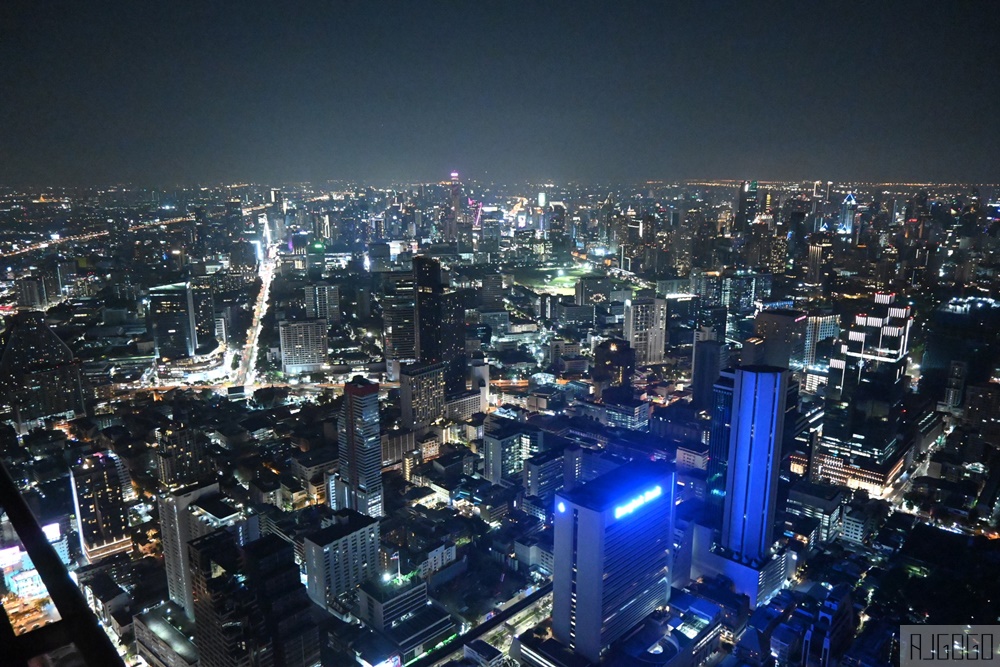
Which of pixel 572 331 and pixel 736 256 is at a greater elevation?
pixel 736 256

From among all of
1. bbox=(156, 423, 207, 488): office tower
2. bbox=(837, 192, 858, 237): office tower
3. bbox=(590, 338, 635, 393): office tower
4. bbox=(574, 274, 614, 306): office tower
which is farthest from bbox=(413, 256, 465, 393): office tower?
bbox=(837, 192, 858, 237): office tower

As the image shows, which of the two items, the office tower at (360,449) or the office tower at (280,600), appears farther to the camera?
the office tower at (360,449)

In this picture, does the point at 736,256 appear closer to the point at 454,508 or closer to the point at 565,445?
the point at 565,445

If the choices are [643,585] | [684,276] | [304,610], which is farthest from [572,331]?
[304,610]

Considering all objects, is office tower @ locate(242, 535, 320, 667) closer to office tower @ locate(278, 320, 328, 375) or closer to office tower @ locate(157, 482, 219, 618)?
office tower @ locate(157, 482, 219, 618)

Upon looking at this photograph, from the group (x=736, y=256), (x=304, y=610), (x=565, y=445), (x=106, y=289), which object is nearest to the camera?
(x=304, y=610)

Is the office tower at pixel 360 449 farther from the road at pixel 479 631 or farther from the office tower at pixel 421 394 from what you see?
the road at pixel 479 631

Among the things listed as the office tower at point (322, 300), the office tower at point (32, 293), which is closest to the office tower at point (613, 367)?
the office tower at point (322, 300)
